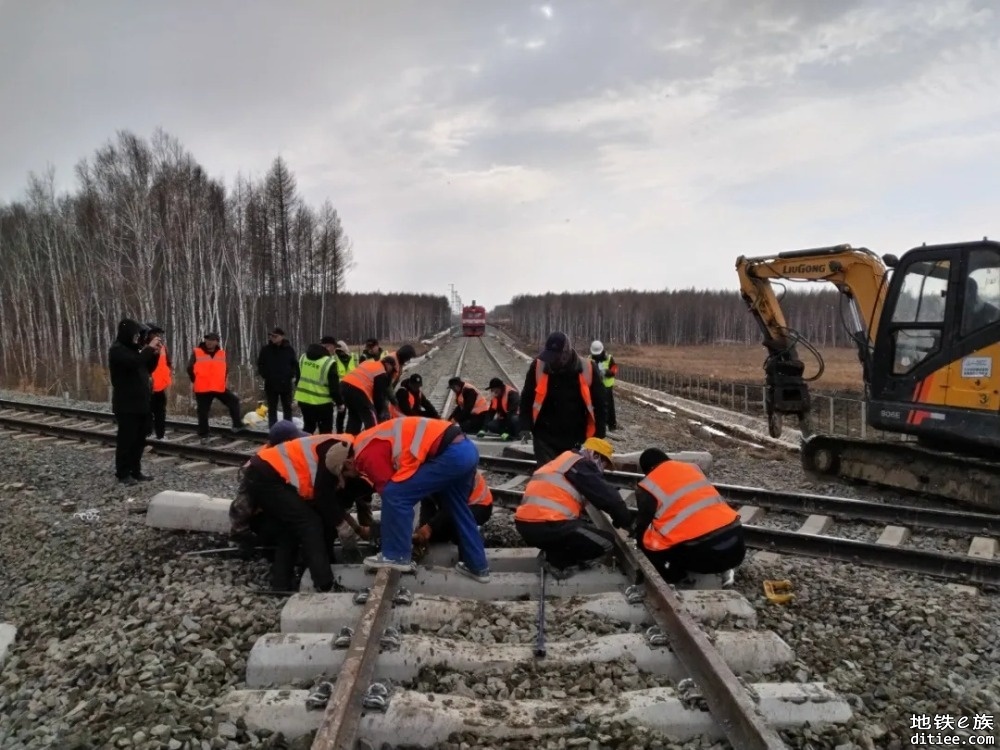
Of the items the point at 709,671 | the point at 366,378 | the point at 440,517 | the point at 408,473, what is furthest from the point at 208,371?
the point at 709,671

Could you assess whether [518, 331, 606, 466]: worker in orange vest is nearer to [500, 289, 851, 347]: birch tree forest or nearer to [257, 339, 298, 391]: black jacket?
[257, 339, 298, 391]: black jacket

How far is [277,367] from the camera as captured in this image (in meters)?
10.8

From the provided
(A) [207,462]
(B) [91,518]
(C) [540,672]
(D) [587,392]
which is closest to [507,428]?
(A) [207,462]

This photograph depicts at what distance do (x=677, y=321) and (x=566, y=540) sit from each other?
8752 cm

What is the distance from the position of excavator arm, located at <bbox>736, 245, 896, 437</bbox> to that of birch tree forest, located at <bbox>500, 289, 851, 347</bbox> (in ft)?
249


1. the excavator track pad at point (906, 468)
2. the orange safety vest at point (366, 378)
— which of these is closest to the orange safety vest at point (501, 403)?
the orange safety vest at point (366, 378)

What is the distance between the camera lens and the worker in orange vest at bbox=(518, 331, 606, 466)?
6195 mm

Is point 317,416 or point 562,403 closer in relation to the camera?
point 562,403

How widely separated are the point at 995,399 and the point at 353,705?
682 centimetres

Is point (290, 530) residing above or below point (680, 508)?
below

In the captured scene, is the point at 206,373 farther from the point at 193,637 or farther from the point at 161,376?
the point at 193,637

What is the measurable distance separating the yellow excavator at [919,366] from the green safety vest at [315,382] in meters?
5.91

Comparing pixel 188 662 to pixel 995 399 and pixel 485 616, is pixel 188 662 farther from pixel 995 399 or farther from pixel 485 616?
pixel 995 399

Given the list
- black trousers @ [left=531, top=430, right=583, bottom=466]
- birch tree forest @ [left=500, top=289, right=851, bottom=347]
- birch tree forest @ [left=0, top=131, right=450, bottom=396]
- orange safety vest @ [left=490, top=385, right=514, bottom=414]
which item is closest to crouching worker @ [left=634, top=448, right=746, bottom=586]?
black trousers @ [left=531, top=430, right=583, bottom=466]
